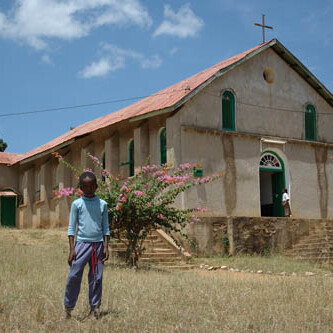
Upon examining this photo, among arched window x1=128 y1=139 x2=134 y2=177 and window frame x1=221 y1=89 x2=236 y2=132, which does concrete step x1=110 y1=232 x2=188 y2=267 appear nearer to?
arched window x1=128 y1=139 x2=134 y2=177

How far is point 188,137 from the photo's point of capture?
18.6 meters

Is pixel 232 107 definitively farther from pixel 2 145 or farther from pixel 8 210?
pixel 2 145

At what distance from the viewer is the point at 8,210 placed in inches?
1197

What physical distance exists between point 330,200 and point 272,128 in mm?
3884

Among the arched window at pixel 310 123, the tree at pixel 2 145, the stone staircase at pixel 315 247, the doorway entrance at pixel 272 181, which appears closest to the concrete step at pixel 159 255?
the stone staircase at pixel 315 247

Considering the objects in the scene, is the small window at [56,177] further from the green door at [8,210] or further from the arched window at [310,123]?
the arched window at [310,123]

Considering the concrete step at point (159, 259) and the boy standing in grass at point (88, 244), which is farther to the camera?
the concrete step at point (159, 259)

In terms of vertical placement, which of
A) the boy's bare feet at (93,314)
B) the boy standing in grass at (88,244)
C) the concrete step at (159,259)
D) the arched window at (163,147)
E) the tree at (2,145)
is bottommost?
the concrete step at (159,259)

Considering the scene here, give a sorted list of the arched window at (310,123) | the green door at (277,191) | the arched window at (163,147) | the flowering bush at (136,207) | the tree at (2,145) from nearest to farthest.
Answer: the flowering bush at (136,207), the arched window at (163,147), the green door at (277,191), the arched window at (310,123), the tree at (2,145)

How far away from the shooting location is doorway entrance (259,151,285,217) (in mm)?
20922

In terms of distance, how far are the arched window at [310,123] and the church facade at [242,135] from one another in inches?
1.6

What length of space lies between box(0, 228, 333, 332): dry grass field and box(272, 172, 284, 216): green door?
10.8m

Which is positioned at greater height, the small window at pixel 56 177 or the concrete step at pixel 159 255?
the small window at pixel 56 177

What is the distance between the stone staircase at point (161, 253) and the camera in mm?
15336
